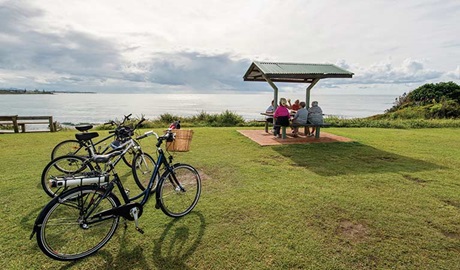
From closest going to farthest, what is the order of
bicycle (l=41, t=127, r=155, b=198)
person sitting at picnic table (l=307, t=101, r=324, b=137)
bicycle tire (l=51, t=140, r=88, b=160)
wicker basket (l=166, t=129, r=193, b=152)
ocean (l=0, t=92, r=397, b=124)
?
bicycle (l=41, t=127, r=155, b=198)
wicker basket (l=166, t=129, r=193, b=152)
bicycle tire (l=51, t=140, r=88, b=160)
person sitting at picnic table (l=307, t=101, r=324, b=137)
ocean (l=0, t=92, r=397, b=124)

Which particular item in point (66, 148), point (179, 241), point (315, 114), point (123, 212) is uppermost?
point (315, 114)

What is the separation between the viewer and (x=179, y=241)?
283 cm

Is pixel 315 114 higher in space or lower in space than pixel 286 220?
higher

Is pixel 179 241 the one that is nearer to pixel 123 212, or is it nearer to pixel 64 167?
pixel 123 212

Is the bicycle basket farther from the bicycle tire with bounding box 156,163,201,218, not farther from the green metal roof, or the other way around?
the green metal roof

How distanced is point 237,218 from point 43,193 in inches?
123

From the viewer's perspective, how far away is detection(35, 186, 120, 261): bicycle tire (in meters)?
2.34

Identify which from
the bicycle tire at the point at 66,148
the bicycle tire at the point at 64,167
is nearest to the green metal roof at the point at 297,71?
the bicycle tire at the point at 66,148

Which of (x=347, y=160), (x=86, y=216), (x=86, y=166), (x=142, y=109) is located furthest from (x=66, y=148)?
(x=142, y=109)

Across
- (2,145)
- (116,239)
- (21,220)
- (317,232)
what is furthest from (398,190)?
(2,145)

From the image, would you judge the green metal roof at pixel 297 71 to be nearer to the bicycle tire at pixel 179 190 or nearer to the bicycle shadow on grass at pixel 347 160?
the bicycle shadow on grass at pixel 347 160

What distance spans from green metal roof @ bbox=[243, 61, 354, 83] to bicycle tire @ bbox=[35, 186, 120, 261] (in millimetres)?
6464

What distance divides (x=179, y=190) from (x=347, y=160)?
14.9ft

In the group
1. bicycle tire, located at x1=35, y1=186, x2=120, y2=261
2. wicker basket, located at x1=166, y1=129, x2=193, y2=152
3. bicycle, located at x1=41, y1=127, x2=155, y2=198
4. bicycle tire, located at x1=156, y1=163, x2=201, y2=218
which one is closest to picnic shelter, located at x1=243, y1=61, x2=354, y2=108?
wicker basket, located at x1=166, y1=129, x2=193, y2=152
